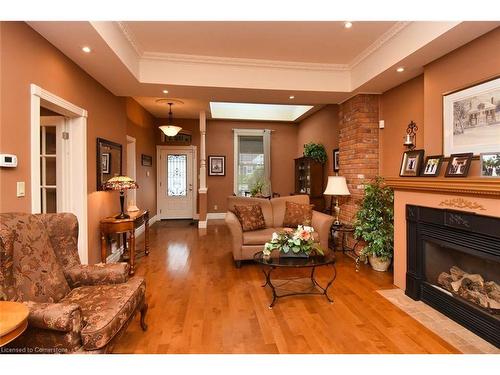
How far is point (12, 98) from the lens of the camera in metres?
2.22

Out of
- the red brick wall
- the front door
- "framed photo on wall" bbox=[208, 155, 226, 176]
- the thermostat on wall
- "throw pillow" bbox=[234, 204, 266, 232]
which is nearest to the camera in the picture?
the thermostat on wall

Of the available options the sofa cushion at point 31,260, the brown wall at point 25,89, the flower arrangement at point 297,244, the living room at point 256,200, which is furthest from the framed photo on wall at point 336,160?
the sofa cushion at point 31,260

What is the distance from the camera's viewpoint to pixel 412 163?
11.6 ft

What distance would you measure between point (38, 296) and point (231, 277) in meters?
2.20

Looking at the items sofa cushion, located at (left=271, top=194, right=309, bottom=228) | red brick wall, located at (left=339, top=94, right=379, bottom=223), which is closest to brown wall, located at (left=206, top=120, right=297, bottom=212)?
sofa cushion, located at (left=271, top=194, right=309, bottom=228)

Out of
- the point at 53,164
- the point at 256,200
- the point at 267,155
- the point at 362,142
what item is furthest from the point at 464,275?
the point at 267,155

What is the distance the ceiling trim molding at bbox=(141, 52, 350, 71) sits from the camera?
12.9ft

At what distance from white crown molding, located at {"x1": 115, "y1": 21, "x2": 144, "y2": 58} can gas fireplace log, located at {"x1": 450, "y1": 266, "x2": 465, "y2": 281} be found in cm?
419

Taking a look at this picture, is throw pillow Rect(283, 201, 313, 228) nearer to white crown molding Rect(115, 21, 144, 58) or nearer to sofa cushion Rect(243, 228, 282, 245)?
sofa cushion Rect(243, 228, 282, 245)

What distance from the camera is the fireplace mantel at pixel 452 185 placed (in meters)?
2.21

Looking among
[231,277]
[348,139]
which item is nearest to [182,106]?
[348,139]

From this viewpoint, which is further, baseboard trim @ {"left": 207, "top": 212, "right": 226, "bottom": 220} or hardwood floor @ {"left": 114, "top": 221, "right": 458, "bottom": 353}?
baseboard trim @ {"left": 207, "top": 212, "right": 226, "bottom": 220}

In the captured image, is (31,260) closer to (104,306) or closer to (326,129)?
(104,306)

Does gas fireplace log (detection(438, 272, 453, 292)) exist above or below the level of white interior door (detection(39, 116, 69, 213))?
below
